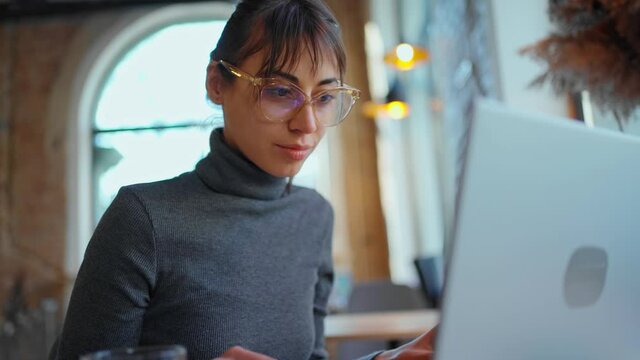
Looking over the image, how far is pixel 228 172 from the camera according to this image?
1125 millimetres

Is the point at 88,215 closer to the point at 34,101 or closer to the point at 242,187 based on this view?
the point at 34,101

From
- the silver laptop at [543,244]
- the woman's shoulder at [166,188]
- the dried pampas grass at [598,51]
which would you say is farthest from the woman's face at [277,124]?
the dried pampas grass at [598,51]

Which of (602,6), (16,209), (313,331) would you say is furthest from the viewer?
(16,209)

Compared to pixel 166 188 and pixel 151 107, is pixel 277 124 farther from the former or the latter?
pixel 151 107

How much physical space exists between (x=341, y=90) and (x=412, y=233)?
19.3 ft

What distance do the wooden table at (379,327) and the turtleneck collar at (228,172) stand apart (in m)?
0.69

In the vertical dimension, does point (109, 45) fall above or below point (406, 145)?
above

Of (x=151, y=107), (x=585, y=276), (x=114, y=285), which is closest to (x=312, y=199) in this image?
(x=114, y=285)

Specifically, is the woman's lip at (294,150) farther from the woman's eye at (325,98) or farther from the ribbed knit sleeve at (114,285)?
the ribbed knit sleeve at (114,285)

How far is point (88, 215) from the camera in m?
6.61

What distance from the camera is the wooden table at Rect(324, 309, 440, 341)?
1.75m

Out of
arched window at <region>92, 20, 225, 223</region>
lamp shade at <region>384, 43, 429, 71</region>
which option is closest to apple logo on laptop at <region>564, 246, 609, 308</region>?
lamp shade at <region>384, 43, 429, 71</region>

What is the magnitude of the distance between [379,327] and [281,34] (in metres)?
1.15

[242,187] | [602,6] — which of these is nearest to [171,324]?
[242,187]
